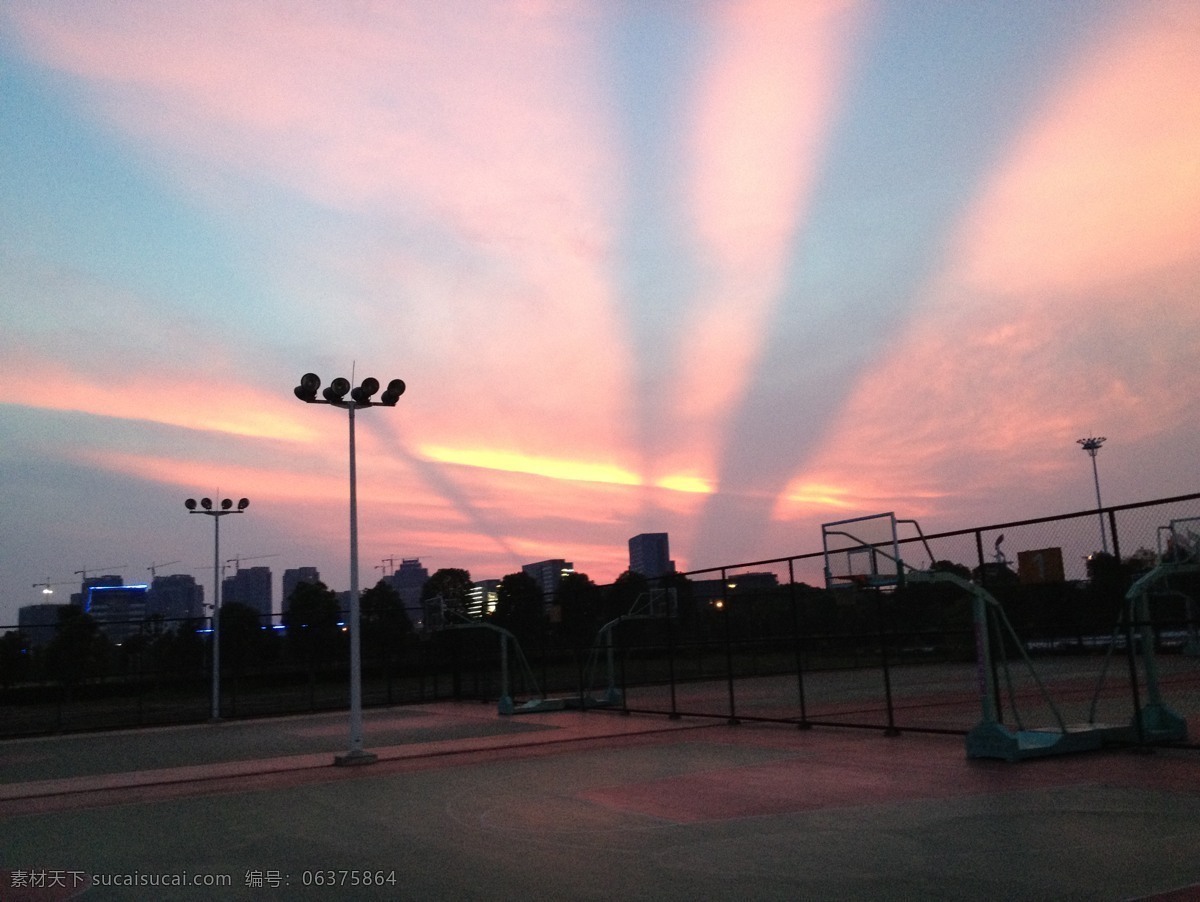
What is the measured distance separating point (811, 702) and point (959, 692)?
13.1 feet

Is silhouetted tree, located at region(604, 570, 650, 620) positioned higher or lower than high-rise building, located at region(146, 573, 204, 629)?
lower

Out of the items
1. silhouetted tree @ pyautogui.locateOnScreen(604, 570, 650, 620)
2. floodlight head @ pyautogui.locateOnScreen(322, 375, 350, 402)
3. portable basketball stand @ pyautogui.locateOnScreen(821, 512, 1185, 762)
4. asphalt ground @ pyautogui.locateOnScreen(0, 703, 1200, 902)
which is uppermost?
floodlight head @ pyautogui.locateOnScreen(322, 375, 350, 402)

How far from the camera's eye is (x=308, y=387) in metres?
15.9

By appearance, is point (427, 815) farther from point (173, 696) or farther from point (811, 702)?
point (173, 696)

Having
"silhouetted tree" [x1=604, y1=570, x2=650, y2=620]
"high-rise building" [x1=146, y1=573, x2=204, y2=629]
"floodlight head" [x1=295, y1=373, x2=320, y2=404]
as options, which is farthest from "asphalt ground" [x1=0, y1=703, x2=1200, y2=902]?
"high-rise building" [x1=146, y1=573, x2=204, y2=629]

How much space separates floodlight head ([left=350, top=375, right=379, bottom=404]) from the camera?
16422 millimetres

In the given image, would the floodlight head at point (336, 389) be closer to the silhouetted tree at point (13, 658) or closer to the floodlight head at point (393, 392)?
the floodlight head at point (393, 392)

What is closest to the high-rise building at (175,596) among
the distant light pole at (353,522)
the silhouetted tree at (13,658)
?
the silhouetted tree at (13,658)

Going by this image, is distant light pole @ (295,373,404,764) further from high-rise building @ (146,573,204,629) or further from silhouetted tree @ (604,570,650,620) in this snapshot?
high-rise building @ (146,573,204,629)

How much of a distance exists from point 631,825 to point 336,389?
9258mm

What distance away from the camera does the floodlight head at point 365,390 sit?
16422 mm

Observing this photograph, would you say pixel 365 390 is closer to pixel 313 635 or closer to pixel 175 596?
pixel 313 635

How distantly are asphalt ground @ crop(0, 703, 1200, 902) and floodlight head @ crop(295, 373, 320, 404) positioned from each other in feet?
19.4

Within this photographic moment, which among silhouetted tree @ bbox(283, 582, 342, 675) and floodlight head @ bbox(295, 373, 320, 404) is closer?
floodlight head @ bbox(295, 373, 320, 404)
